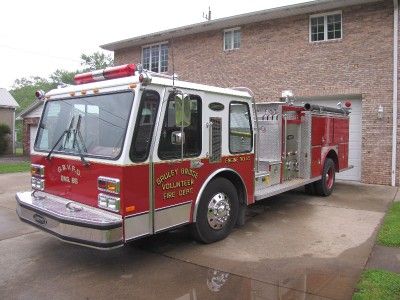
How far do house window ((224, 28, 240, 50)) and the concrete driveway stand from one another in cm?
962

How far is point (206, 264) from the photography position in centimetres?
496

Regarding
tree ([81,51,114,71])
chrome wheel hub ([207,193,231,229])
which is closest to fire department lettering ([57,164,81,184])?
chrome wheel hub ([207,193,231,229])

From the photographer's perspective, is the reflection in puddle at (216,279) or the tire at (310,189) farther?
the tire at (310,189)

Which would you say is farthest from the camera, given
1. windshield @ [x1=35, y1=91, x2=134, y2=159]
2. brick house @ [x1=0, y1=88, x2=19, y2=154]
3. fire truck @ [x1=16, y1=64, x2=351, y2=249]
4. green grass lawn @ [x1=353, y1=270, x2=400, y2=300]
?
brick house @ [x1=0, y1=88, x2=19, y2=154]

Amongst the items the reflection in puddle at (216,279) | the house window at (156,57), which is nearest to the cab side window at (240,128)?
the reflection in puddle at (216,279)

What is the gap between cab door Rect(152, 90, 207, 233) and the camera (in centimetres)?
472

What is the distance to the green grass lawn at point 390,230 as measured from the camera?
580 cm

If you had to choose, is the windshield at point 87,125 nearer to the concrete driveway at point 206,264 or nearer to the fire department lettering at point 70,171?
the fire department lettering at point 70,171

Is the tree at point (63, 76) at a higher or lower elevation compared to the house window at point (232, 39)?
higher

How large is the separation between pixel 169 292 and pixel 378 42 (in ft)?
35.3

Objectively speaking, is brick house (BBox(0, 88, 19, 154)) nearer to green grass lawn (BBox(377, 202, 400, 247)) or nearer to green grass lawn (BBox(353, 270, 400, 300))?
green grass lawn (BBox(377, 202, 400, 247))

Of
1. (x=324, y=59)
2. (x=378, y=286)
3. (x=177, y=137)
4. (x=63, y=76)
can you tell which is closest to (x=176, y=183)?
(x=177, y=137)

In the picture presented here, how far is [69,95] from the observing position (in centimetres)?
541

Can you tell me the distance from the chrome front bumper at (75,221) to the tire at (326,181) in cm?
623
